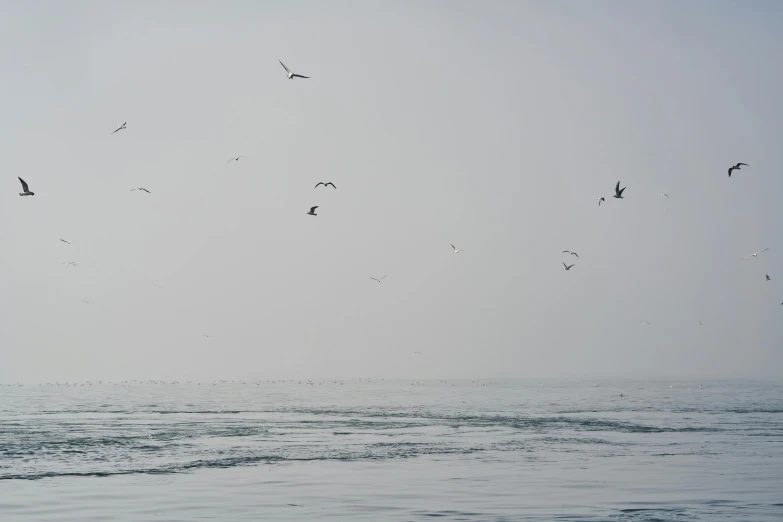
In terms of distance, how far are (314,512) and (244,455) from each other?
11.2 meters

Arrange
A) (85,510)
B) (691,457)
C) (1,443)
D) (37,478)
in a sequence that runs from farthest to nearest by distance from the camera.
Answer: (1,443), (691,457), (37,478), (85,510)

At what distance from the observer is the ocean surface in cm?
2261

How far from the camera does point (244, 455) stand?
109ft

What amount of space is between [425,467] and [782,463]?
11.6 m

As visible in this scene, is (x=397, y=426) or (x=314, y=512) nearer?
(x=314, y=512)

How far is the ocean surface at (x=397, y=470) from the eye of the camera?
22609 millimetres

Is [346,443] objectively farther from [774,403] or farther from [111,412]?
[774,403]

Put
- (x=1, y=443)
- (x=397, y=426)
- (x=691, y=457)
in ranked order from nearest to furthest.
→ (x=691, y=457) → (x=1, y=443) → (x=397, y=426)

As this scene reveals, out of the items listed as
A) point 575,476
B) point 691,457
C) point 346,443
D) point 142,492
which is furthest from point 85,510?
point 691,457

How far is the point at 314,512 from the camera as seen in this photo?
22.6 m

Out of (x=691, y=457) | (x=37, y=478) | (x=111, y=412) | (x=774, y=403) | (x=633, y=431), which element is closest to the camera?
(x=37, y=478)

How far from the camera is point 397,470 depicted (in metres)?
29.5

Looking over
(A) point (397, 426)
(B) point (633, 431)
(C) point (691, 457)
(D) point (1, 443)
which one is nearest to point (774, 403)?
(B) point (633, 431)

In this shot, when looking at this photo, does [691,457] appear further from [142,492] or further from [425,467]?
[142,492]
